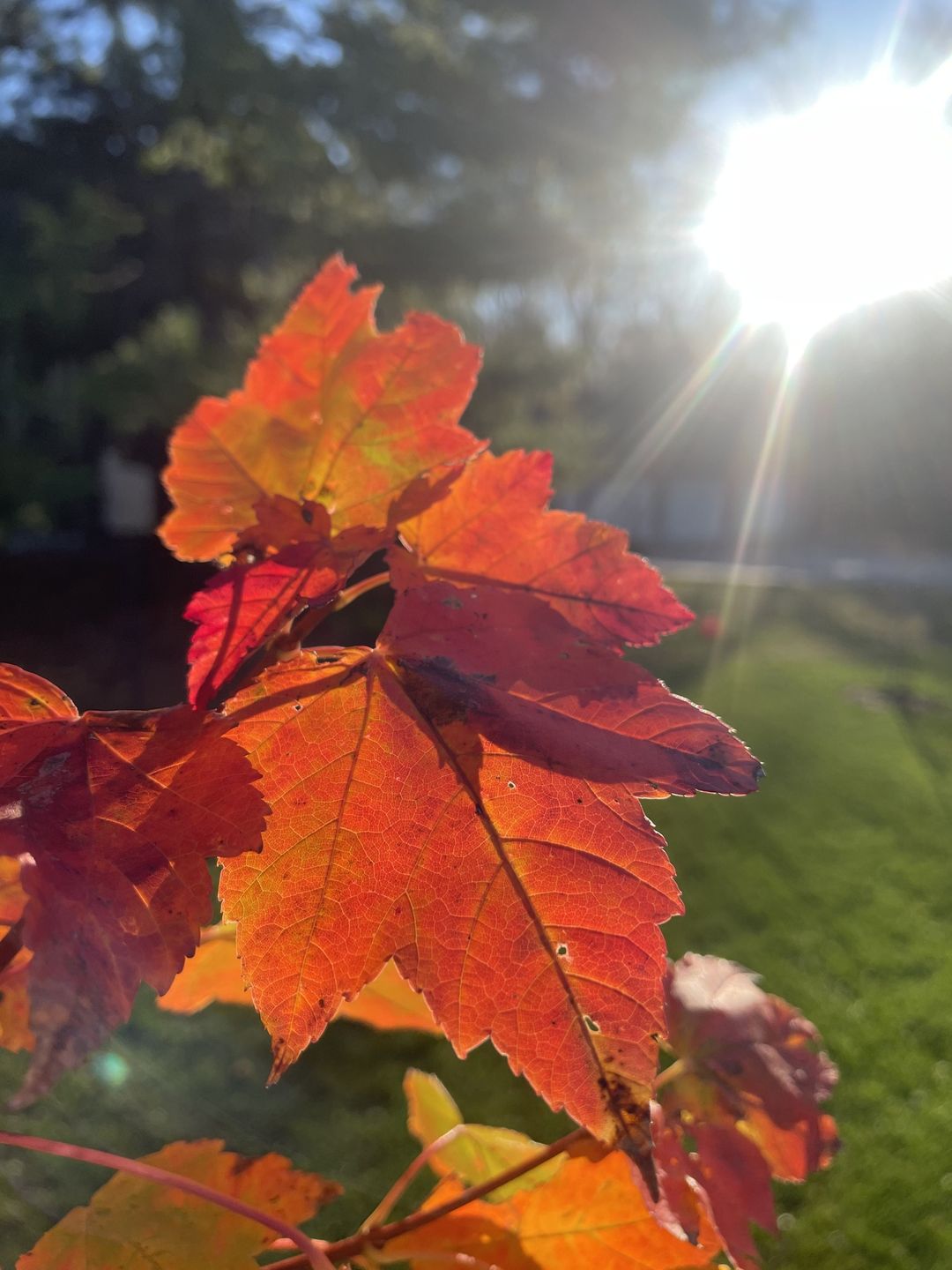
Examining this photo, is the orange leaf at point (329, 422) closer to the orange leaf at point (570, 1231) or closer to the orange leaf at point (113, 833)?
the orange leaf at point (113, 833)

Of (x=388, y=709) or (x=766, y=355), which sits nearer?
(x=388, y=709)

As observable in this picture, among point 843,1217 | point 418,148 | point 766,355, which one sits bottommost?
point 843,1217

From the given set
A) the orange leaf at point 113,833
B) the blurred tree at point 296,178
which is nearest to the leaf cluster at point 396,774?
the orange leaf at point 113,833

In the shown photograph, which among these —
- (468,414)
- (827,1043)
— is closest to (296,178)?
(468,414)

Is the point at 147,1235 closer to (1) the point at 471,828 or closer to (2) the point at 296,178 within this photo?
(1) the point at 471,828

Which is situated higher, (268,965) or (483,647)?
(483,647)

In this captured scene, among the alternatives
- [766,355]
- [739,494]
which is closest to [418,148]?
[766,355]

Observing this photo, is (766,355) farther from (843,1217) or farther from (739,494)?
(843,1217)

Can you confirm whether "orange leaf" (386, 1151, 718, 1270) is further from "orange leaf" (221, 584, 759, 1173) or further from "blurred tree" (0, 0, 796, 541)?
"blurred tree" (0, 0, 796, 541)
